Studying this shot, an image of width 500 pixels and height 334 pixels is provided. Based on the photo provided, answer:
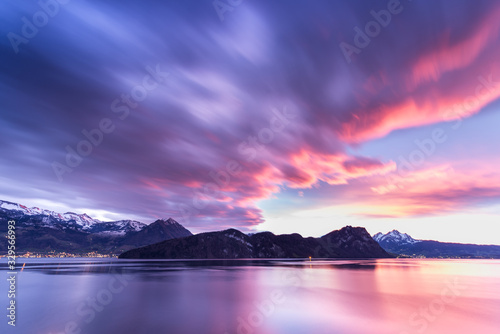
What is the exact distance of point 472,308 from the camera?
46781mm

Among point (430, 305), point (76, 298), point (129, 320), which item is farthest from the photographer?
point (76, 298)

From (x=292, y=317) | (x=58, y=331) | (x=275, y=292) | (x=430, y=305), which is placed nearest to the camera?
(x=58, y=331)

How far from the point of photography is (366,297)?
5575 centimetres

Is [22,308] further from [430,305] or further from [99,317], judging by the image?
[430,305]

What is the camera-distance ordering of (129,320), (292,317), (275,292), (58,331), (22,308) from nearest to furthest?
(58,331) → (129,320) → (292,317) → (22,308) → (275,292)

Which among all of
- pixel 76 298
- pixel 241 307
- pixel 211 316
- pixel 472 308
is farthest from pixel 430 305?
pixel 76 298

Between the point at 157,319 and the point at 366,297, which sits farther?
the point at 366,297

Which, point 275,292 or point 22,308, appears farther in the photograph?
point 275,292

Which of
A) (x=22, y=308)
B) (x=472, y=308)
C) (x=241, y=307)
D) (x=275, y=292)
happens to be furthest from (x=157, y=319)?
(x=472, y=308)

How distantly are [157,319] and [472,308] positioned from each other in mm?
51621

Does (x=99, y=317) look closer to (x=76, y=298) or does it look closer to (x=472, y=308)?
(x=76, y=298)

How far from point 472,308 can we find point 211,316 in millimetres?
44434

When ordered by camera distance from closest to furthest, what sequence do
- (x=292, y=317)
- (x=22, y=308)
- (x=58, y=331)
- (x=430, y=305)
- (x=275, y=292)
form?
(x=58, y=331) → (x=292, y=317) → (x=22, y=308) → (x=430, y=305) → (x=275, y=292)

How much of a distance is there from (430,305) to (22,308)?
69.1 meters
